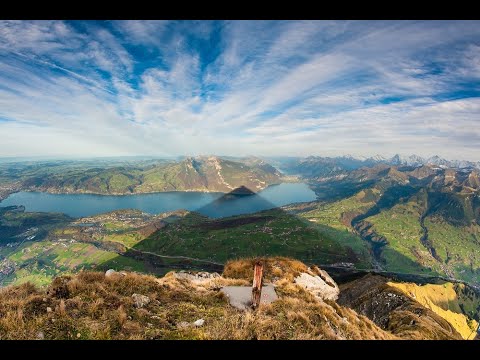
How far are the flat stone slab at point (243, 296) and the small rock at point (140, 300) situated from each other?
3.97 metres

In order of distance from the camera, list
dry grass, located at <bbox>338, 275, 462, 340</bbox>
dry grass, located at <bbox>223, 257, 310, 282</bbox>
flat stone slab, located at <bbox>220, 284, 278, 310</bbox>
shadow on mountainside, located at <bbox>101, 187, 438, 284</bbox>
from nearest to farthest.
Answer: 1. flat stone slab, located at <bbox>220, 284, 278, 310</bbox>
2. dry grass, located at <bbox>223, 257, 310, 282</bbox>
3. dry grass, located at <bbox>338, 275, 462, 340</bbox>
4. shadow on mountainside, located at <bbox>101, 187, 438, 284</bbox>

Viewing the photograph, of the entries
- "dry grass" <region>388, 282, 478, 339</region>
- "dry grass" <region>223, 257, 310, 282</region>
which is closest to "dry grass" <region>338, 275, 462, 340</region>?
"dry grass" <region>223, 257, 310, 282</region>

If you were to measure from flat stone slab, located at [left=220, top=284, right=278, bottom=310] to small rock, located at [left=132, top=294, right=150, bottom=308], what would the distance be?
13.0 ft

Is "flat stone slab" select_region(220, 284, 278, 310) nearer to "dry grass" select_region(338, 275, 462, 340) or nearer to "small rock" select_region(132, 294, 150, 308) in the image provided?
"small rock" select_region(132, 294, 150, 308)

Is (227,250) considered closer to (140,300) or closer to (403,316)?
(403,316)

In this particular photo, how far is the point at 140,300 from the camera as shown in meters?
11.5

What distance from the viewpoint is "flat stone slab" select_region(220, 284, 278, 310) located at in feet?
41.6

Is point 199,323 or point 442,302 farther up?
point 199,323

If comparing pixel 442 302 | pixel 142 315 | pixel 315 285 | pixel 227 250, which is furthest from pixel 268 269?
pixel 227 250

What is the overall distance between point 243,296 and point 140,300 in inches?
200
